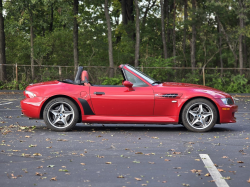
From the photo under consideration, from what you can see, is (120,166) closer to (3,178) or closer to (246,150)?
(3,178)

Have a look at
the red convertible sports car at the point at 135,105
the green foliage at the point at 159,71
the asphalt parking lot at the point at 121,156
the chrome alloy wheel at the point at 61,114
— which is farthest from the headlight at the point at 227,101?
the green foliage at the point at 159,71

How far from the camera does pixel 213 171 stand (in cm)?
570

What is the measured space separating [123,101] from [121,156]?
2.75 metres

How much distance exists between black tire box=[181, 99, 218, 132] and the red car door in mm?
741

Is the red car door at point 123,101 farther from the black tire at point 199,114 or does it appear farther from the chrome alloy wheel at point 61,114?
the black tire at point 199,114

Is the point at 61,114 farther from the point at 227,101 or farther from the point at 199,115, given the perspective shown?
A: the point at 227,101

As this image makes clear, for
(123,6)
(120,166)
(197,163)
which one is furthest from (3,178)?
(123,6)

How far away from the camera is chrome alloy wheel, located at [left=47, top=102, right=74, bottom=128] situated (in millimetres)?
9500

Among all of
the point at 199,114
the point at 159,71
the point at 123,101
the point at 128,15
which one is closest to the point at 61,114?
the point at 123,101

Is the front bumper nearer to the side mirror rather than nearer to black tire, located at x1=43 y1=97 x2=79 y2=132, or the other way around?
the side mirror

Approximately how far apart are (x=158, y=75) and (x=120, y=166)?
73.9ft

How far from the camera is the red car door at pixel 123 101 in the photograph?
9336mm

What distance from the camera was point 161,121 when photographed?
30.7 ft

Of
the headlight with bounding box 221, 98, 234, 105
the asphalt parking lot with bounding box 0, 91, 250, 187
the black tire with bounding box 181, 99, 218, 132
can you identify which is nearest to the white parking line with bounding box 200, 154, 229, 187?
the asphalt parking lot with bounding box 0, 91, 250, 187
